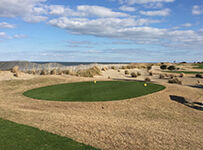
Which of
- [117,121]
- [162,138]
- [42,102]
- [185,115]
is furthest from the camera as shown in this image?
[42,102]

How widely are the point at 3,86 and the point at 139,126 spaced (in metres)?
16.7

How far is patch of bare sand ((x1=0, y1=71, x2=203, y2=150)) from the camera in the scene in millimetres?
7238

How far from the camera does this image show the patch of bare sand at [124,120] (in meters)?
7.24

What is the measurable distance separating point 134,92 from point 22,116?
27.1ft

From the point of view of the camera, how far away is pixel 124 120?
32.6ft

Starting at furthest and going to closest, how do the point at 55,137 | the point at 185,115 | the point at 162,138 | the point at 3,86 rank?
the point at 3,86, the point at 185,115, the point at 162,138, the point at 55,137

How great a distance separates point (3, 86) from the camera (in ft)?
66.7

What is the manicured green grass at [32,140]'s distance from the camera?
20.0ft

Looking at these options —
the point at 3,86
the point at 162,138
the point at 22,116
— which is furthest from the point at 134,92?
the point at 3,86

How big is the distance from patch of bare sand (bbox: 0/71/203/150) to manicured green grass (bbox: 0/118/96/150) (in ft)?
1.62

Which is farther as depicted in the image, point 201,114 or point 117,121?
point 201,114

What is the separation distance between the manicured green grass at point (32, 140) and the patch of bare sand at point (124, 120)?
1.62ft

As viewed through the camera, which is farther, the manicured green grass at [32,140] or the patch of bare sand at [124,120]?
the patch of bare sand at [124,120]

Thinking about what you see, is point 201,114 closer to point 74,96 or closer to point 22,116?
point 74,96
